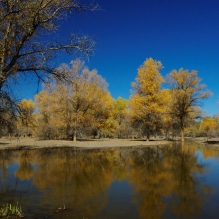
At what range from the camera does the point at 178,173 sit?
10.9 meters

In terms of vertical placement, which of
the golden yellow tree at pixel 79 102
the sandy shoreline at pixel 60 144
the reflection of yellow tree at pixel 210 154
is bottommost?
the reflection of yellow tree at pixel 210 154

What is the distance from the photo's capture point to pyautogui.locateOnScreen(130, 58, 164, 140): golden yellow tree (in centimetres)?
3419

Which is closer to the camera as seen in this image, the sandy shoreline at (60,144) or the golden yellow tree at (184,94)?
the sandy shoreline at (60,144)

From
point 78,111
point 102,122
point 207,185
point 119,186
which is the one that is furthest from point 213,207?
point 102,122

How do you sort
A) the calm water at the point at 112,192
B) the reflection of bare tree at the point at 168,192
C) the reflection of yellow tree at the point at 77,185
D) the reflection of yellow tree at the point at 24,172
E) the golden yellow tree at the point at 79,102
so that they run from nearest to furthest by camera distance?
the calm water at the point at 112,192, the reflection of bare tree at the point at 168,192, the reflection of yellow tree at the point at 77,185, the reflection of yellow tree at the point at 24,172, the golden yellow tree at the point at 79,102

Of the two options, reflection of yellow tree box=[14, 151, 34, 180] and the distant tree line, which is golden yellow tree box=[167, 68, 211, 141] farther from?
reflection of yellow tree box=[14, 151, 34, 180]

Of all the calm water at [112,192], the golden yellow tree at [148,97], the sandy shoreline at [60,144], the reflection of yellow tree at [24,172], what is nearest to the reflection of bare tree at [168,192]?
the calm water at [112,192]

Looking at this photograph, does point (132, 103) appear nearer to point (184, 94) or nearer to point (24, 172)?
point (184, 94)

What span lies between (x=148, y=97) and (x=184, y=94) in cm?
692

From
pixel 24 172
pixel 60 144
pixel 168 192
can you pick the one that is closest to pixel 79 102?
pixel 60 144

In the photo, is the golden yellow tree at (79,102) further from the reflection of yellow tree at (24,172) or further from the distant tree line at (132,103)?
the reflection of yellow tree at (24,172)

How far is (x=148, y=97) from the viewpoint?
112 ft

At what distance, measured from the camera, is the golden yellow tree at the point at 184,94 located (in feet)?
122

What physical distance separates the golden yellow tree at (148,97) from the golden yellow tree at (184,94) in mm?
4478
